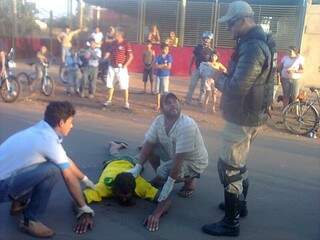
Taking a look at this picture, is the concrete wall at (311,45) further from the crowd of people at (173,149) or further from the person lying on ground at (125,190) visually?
the crowd of people at (173,149)

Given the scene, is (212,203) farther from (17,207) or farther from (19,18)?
(19,18)

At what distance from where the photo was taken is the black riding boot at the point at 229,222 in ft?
14.1

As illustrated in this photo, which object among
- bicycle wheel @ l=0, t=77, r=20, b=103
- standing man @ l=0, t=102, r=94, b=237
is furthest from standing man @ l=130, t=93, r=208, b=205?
bicycle wheel @ l=0, t=77, r=20, b=103

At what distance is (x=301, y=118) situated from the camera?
939 centimetres

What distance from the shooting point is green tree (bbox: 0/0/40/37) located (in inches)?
867

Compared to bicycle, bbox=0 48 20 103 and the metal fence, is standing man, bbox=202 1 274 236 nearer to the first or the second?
bicycle, bbox=0 48 20 103

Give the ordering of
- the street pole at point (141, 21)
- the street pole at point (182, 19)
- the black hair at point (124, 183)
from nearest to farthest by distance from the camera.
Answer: the black hair at point (124, 183)
the street pole at point (182, 19)
the street pole at point (141, 21)

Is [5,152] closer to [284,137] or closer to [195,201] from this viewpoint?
[195,201]

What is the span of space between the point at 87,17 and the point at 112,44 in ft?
40.1

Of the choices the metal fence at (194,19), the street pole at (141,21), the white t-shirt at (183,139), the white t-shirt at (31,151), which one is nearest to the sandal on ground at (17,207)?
the white t-shirt at (31,151)

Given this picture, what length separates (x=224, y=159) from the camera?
4.30 meters

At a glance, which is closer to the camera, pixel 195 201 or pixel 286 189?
pixel 195 201

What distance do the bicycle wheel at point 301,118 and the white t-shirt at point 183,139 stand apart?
15.2 ft

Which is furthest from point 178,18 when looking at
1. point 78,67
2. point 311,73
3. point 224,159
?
point 224,159
